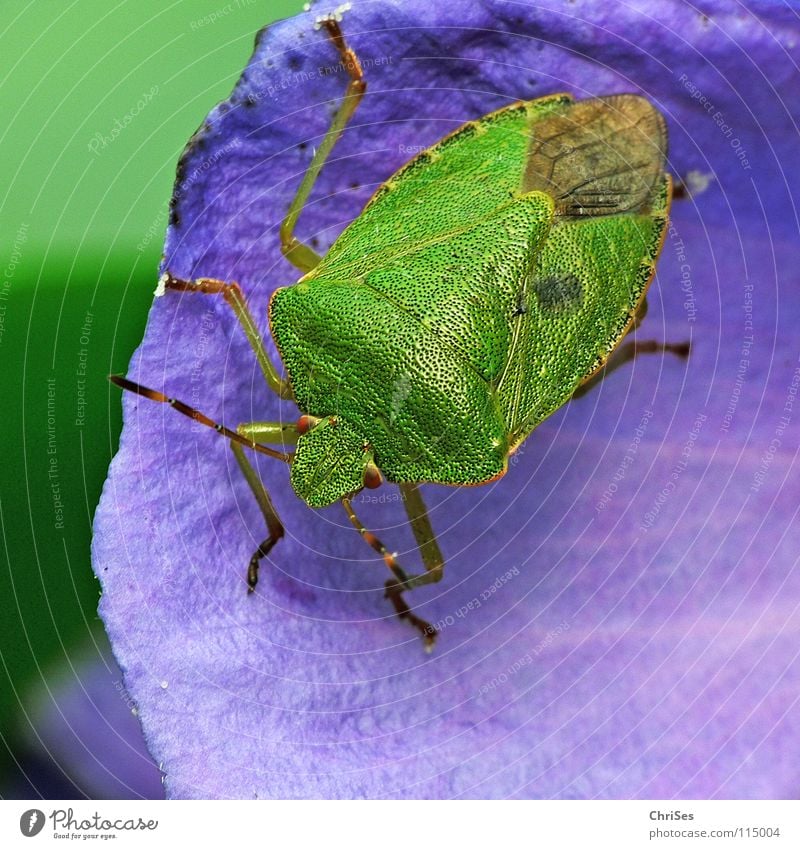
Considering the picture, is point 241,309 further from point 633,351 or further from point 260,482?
point 633,351

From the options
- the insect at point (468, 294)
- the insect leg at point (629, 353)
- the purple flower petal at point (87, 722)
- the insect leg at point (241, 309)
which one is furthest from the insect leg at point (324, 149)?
the purple flower petal at point (87, 722)

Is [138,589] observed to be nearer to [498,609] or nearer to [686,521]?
[498,609]

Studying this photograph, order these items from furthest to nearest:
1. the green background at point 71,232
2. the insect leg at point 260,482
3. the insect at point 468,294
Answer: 1. the green background at point 71,232
2. the insect leg at point 260,482
3. the insect at point 468,294

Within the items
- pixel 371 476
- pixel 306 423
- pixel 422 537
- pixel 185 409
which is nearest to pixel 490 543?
pixel 422 537

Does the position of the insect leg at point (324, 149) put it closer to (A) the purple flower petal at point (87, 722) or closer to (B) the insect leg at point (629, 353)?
(B) the insect leg at point (629, 353)

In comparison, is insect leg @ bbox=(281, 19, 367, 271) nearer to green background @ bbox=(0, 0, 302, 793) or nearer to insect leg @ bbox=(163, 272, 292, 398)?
insect leg @ bbox=(163, 272, 292, 398)
